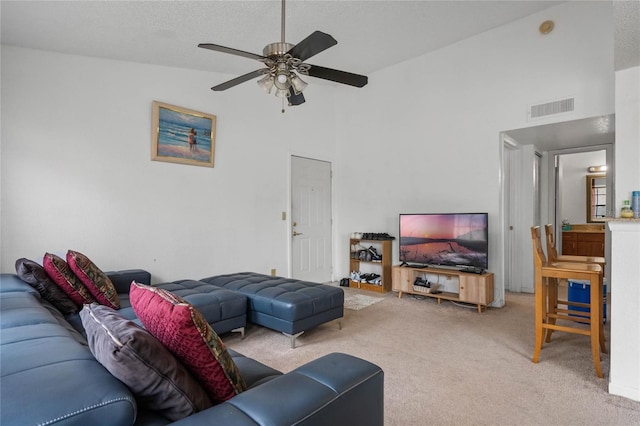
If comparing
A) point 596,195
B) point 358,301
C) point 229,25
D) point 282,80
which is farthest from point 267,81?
point 596,195

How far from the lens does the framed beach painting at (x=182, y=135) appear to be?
3.78 m

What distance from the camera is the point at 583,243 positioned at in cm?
633

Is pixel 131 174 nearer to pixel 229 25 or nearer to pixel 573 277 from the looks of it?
pixel 229 25

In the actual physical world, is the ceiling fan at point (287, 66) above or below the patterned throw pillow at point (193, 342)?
above

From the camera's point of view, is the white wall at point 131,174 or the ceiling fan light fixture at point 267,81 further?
the white wall at point 131,174

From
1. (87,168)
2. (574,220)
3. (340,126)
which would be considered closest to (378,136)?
(340,126)

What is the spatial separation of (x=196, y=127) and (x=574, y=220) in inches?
289

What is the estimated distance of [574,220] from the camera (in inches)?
269

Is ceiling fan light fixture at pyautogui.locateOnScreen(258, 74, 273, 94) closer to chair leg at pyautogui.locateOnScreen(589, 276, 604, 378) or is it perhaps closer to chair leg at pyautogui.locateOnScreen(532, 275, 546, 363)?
Result: chair leg at pyautogui.locateOnScreen(532, 275, 546, 363)

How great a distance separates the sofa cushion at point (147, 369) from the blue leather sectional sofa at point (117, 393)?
3 centimetres

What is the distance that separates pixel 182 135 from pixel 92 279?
82.9 inches

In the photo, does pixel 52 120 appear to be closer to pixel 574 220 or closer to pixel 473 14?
pixel 473 14

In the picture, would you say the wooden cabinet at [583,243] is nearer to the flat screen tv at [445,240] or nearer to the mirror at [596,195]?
the mirror at [596,195]

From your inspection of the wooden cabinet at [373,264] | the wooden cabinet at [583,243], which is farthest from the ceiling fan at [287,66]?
the wooden cabinet at [583,243]
